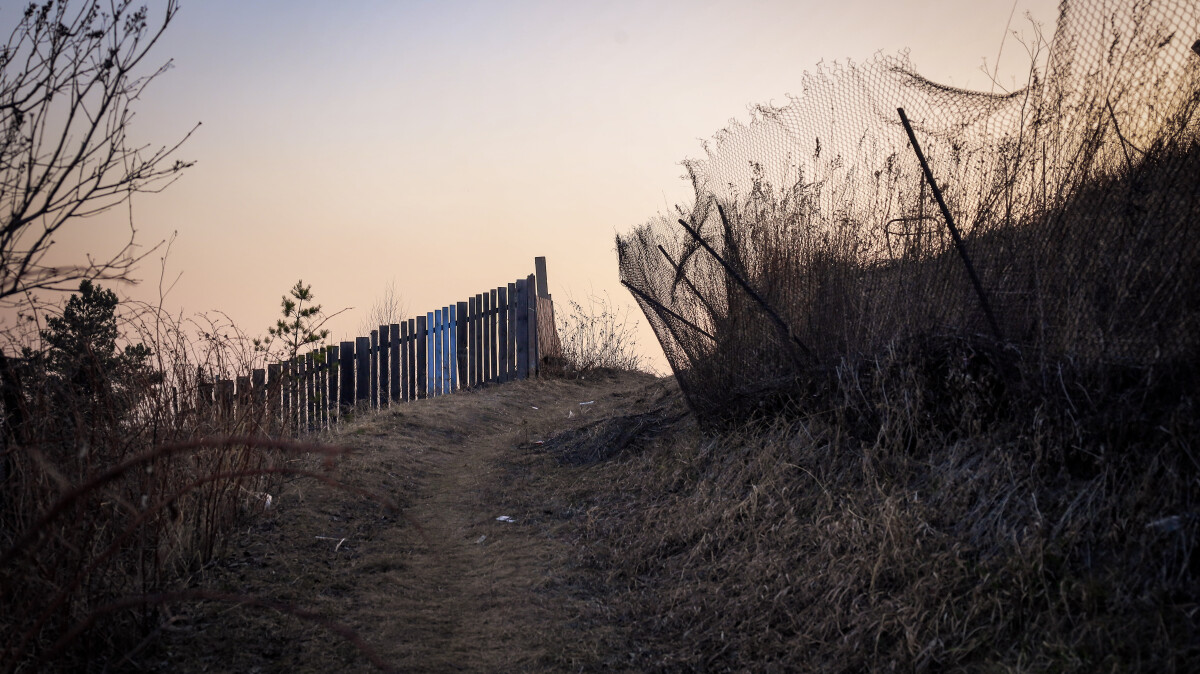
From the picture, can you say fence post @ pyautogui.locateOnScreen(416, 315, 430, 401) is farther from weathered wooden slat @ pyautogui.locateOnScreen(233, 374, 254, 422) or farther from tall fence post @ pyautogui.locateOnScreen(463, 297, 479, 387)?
weathered wooden slat @ pyautogui.locateOnScreen(233, 374, 254, 422)

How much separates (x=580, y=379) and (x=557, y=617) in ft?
34.0

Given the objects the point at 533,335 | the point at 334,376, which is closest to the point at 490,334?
the point at 533,335

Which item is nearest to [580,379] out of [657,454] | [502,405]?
[502,405]

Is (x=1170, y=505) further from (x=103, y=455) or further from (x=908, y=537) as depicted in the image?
(x=103, y=455)

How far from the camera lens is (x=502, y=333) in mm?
14469

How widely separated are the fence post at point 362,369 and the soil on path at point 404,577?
3.71m

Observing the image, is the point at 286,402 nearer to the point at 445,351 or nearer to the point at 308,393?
the point at 308,393

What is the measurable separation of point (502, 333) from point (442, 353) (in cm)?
151

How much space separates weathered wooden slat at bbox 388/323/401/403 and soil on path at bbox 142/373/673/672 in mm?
4041

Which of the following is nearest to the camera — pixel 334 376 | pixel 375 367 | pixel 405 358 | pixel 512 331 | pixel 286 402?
pixel 286 402

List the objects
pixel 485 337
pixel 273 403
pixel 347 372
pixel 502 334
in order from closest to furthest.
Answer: pixel 273 403, pixel 347 372, pixel 485 337, pixel 502 334

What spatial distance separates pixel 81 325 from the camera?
14.9 ft

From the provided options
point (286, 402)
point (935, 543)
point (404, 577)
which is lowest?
point (404, 577)

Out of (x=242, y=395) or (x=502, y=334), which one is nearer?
(x=242, y=395)
